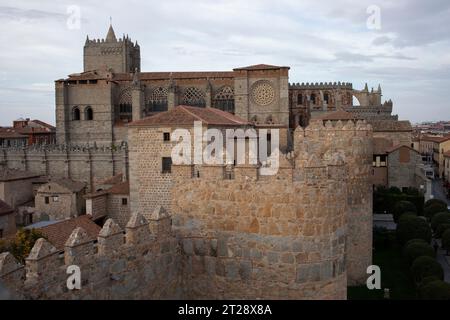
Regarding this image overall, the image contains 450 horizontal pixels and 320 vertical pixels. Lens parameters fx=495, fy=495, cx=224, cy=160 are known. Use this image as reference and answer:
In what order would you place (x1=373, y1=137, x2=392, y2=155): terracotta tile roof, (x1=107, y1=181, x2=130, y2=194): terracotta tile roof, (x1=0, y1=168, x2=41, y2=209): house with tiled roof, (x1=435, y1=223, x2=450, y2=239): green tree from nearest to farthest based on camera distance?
1. (x1=435, y1=223, x2=450, y2=239): green tree
2. (x1=107, y1=181, x2=130, y2=194): terracotta tile roof
3. (x1=0, y1=168, x2=41, y2=209): house with tiled roof
4. (x1=373, y1=137, x2=392, y2=155): terracotta tile roof

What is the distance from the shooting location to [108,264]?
5656 mm

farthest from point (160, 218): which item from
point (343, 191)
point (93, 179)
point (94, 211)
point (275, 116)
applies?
point (275, 116)

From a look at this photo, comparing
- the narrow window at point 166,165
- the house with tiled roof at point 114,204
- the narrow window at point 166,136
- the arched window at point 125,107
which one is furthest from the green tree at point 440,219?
the arched window at point 125,107

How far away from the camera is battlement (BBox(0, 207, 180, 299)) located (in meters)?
4.86

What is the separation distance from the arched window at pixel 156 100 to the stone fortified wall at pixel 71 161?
9.89 metres

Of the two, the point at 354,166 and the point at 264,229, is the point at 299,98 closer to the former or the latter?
the point at 354,166

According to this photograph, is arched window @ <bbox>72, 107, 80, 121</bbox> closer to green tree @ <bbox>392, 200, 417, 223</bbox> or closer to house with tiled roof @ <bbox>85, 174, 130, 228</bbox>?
house with tiled roof @ <bbox>85, 174, 130, 228</bbox>

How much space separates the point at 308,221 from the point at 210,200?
1358 millimetres

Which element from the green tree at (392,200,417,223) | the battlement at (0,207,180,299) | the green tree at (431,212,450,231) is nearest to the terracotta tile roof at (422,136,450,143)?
the green tree at (392,200,417,223)

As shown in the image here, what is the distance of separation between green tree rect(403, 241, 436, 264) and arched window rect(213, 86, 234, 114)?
3123 centimetres

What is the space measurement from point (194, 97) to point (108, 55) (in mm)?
19637

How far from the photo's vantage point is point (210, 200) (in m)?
6.66

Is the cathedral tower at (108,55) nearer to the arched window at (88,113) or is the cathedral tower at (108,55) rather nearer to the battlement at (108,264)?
the arched window at (88,113)

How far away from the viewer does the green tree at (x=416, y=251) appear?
1797 centimetres
